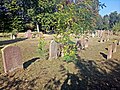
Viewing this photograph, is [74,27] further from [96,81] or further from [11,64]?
[11,64]

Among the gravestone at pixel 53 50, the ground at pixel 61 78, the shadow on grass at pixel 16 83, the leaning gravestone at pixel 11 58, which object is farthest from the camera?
the gravestone at pixel 53 50

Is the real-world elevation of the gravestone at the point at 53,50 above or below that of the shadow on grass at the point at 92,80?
above

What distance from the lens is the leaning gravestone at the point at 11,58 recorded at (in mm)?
9164

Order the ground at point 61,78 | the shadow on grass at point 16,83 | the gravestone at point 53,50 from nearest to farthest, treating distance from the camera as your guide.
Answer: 1. the shadow on grass at point 16,83
2. the ground at point 61,78
3. the gravestone at point 53,50

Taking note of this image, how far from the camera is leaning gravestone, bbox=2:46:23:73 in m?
9.16

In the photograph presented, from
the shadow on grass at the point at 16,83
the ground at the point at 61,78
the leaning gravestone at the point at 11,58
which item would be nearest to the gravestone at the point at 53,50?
the ground at the point at 61,78

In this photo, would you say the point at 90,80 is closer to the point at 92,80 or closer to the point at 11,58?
the point at 92,80

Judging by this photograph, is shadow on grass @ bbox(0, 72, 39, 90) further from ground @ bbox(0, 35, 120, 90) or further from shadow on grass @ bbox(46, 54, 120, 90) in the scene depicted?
shadow on grass @ bbox(46, 54, 120, 90)

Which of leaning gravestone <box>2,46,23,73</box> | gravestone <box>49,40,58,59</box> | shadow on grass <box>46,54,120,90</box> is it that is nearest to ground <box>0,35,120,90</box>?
shadow on grass <box>46,54,120,90</box>

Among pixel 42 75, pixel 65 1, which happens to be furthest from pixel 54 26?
pixel 42 75

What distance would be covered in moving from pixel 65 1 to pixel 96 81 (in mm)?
3863

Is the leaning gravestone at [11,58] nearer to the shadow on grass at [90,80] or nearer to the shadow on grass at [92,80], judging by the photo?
the shadow on grass at [90,80]

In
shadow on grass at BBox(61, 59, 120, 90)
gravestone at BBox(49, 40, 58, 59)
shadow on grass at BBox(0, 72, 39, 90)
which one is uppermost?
gravestone at BBox(49, 40, 58, 59)

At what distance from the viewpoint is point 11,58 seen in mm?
9617
